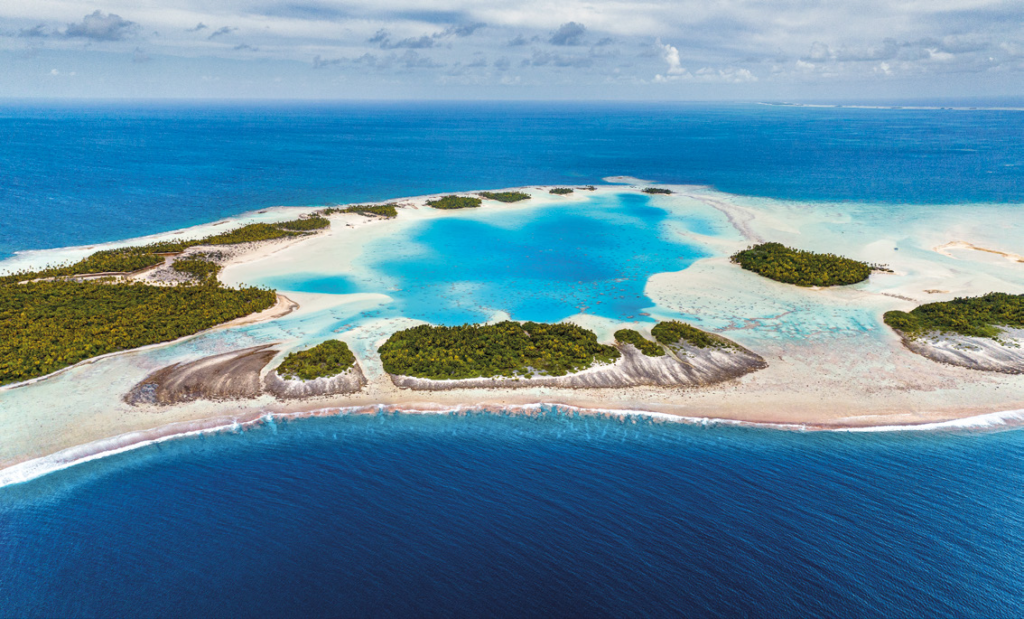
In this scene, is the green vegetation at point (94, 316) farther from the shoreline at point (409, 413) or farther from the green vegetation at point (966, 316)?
the green vegetation at point (966, 316)

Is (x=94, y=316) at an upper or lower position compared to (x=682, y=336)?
upper

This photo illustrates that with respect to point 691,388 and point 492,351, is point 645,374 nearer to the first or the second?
point 691,388

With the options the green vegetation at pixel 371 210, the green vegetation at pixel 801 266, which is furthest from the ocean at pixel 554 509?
the green vegetation at pixel 371 210

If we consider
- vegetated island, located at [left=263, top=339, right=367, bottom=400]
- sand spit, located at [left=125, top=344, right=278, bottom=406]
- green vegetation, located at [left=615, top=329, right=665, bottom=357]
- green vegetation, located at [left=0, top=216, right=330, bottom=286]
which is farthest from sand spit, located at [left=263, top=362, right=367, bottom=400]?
green vegetation, located at [left=0, top=216, right=330, bottom=286]

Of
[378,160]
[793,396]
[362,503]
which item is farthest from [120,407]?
[378,160]

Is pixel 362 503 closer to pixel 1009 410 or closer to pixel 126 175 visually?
pixel 1009 410

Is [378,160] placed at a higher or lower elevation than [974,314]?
higher

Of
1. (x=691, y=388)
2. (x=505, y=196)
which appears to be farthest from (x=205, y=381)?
(x=505, y=196)
